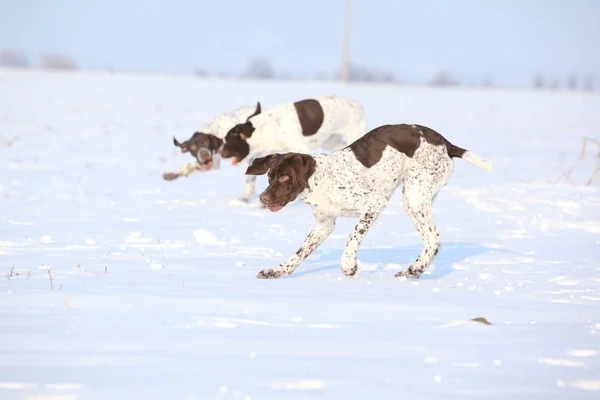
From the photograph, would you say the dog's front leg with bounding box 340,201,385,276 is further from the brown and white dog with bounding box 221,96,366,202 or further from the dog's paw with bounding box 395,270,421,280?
the brown and white dog with bounding box 221,96,366,202

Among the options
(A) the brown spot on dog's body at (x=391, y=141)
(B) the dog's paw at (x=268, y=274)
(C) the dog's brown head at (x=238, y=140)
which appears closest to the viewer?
(B) the dog's paw at (x=268, y=274)

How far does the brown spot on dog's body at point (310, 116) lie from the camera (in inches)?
461

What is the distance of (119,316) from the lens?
210 inches

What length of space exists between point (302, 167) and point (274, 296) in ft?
3.30

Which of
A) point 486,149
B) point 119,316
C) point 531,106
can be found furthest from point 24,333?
point 531,106

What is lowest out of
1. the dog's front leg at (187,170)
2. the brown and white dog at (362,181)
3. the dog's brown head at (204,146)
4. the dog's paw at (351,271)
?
the dog's front leg at (187,170)

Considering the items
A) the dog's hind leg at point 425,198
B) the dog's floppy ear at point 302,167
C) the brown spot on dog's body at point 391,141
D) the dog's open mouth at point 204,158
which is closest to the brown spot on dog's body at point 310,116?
the dog's open mouth at point 204,158

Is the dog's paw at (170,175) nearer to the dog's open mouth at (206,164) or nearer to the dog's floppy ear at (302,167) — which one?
the dog's open mouth at (206,164)

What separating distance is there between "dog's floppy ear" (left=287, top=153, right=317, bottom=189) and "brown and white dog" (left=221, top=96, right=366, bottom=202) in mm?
4566

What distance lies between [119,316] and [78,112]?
24.5 metres

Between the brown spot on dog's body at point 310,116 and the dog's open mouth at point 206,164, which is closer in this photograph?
the brown spot on dog's body at point 310,116

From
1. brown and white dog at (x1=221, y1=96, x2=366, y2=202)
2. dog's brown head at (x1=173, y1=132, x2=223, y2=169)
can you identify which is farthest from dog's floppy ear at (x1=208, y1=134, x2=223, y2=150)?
brown and white dog at (x1=221, y1=96, x2=366, y2=202)

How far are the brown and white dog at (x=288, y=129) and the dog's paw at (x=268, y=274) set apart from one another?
A: 15.0 ft

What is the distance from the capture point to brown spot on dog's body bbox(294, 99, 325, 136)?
11711 millimetres
